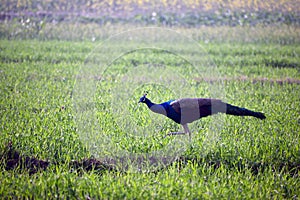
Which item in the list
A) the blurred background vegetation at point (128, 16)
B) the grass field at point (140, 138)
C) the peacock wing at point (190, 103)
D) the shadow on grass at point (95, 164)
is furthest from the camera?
the blurred background vegetation at point (128, 16)

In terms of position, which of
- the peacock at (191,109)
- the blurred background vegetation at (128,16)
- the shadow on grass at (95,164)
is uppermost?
the blurred background vegetation at (128,16)

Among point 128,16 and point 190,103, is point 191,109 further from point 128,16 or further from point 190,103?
point 128,16

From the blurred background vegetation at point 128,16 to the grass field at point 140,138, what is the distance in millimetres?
5325

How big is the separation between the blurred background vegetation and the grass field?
533cm

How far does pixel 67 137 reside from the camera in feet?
18.5

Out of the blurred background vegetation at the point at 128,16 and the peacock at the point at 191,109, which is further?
the blurred background vegetation at the point at 128,16

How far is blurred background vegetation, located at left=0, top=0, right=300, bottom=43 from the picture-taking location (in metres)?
15.5

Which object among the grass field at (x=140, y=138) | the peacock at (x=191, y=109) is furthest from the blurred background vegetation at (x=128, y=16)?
the peacock at (x=191, y=109)

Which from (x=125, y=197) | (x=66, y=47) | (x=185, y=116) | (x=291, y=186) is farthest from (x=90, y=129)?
(x=66, y=47)

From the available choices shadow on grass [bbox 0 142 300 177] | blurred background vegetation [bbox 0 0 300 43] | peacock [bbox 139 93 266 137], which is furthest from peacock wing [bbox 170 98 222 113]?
blurred background vegetation [bbox 0 0 300 43]

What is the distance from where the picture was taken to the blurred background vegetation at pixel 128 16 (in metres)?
15.5

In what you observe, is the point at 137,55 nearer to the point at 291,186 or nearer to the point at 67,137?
the point at 67,137

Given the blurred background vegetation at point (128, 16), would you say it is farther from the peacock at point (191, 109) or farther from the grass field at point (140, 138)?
the peacock at point (191, 109)

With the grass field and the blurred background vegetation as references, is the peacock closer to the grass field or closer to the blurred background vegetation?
the grass field
